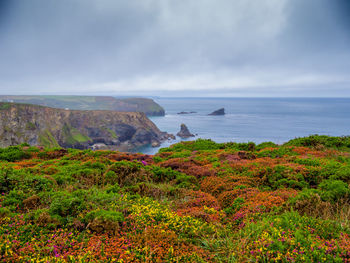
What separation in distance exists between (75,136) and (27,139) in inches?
1085

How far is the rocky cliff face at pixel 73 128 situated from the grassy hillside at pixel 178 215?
317ft

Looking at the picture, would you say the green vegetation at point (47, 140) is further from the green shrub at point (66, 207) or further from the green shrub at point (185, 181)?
the green shrub at point (66, 207)

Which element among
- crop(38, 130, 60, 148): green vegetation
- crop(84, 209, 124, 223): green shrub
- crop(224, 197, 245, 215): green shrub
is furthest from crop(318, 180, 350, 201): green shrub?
crop(38, 130, 60, 148): green vegetation

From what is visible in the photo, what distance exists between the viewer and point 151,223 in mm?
5391

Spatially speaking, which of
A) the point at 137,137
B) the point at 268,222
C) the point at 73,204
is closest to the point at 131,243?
the point at 73,204

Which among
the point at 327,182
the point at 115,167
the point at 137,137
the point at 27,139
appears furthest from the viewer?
the point at 137,137

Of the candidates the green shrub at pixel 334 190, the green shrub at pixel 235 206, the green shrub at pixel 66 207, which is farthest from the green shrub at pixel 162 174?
the green shrub at pixel 334 190

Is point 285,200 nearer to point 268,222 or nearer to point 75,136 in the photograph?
point 268,222

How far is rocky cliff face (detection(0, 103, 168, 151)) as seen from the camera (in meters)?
93.2

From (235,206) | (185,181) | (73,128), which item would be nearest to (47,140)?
(73,128)

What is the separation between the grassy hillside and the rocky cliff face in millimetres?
96516

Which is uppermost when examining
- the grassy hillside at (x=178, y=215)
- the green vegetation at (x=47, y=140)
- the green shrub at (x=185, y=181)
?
the grassy hillside at (x=178, y=215)

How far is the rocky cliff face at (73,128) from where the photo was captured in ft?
306

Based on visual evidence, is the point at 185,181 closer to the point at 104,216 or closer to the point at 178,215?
the point at 178,215
